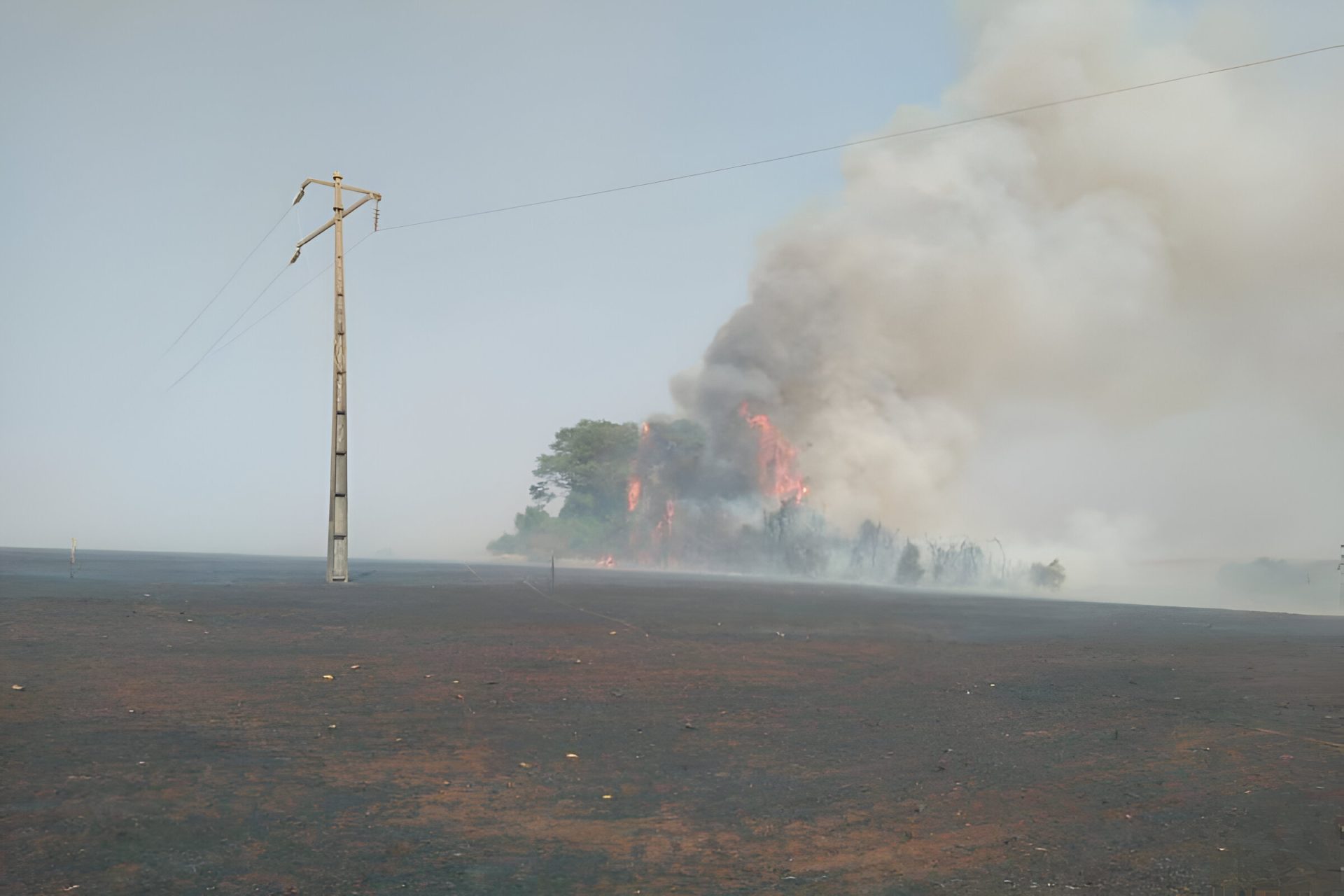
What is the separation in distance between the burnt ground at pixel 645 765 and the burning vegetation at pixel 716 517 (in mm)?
50387

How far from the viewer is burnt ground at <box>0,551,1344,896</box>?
5.34 m

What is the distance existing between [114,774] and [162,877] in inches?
91.0

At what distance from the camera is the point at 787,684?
40.6ft

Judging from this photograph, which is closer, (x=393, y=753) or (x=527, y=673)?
(x=393, y=753)

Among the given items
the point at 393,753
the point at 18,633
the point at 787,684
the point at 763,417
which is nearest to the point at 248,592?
the point at 18,633

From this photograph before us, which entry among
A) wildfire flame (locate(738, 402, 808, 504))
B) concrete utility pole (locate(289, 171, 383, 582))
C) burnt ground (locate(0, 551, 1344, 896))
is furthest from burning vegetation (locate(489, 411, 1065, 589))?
burnt ground (locate(0, 551, 1344, 896))

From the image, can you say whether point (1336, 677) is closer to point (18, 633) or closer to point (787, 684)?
point (787, 684)

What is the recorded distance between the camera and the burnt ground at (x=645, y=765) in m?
5.34

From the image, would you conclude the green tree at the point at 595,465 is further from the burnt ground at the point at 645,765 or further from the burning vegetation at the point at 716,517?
the burnt ground at the point at 645,765

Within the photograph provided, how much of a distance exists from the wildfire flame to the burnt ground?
67229 mm

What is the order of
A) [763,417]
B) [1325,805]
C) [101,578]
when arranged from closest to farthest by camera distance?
[1325,805]
[101,578]
[763,417]

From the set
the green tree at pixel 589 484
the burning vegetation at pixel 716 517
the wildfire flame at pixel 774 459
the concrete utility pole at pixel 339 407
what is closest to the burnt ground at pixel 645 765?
the concrete utility pole at pixel 339 407

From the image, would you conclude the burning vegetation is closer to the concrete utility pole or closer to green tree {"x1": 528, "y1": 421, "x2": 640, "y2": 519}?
green tree {"x1": 528, "y1": 421, "x2": 640, "y2": 519}

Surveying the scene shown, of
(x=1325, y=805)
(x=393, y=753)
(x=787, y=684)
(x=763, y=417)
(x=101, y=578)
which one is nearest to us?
(x=1325, y=805)
